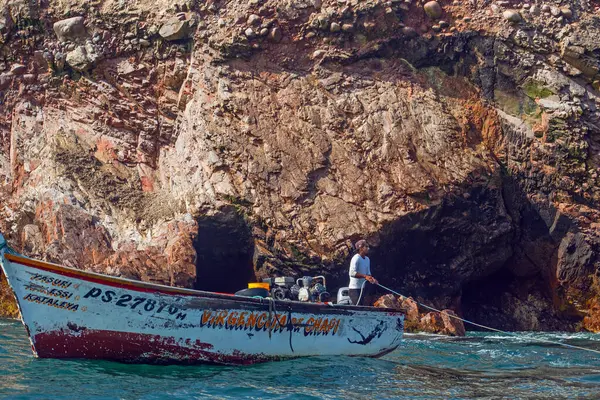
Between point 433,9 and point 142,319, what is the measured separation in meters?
13.3

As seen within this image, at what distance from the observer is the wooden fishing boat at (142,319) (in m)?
10.2

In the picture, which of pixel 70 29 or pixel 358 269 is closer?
pixel 358 269

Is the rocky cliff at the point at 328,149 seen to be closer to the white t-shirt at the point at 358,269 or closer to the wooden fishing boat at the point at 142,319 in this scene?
the white t-shirt at the point at 358,269

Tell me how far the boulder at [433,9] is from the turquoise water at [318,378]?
405 inches

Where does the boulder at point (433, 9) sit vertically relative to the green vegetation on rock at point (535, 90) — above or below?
above

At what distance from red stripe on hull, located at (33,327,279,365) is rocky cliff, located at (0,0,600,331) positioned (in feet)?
22.5

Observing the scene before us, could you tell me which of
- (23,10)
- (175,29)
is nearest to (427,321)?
(175,29)

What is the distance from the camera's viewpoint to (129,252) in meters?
18.4

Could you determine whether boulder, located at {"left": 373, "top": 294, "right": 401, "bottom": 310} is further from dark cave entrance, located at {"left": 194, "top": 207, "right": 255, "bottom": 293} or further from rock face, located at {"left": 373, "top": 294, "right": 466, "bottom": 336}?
dark cave entrance, located at {"left": 194, "top": 207, "right": 255, "bottom": 293}

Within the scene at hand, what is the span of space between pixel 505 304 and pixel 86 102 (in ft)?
41.1

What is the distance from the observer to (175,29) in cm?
2094

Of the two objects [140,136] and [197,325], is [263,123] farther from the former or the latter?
[197,325]

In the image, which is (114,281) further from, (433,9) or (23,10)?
(23,10)

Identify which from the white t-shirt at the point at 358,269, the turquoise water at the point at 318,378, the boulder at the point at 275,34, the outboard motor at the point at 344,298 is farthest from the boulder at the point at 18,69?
the white t-shirt at the point at 358,269
